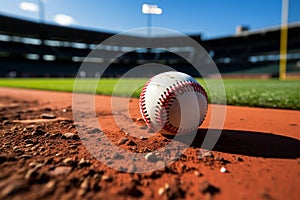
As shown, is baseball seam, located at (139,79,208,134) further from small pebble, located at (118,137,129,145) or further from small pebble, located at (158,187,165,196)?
small pebble, located at (158,187,165,196)

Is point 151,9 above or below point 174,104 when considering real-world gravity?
above

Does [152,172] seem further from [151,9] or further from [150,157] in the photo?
[151,9]

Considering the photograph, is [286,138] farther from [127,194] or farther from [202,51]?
[202,51]

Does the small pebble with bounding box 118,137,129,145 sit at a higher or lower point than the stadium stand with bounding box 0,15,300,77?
lower

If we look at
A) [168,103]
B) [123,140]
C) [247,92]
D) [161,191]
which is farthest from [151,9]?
[247,92]

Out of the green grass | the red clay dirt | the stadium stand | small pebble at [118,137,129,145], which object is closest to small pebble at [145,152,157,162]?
the red clay dirt

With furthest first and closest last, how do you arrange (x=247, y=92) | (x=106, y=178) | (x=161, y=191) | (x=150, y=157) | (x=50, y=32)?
(x=50, y=32) < (x=247, y=92) < (x=150, y=157) < (x=106, y=178) < (x=161, y=191)

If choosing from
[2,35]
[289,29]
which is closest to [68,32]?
[2,35]
